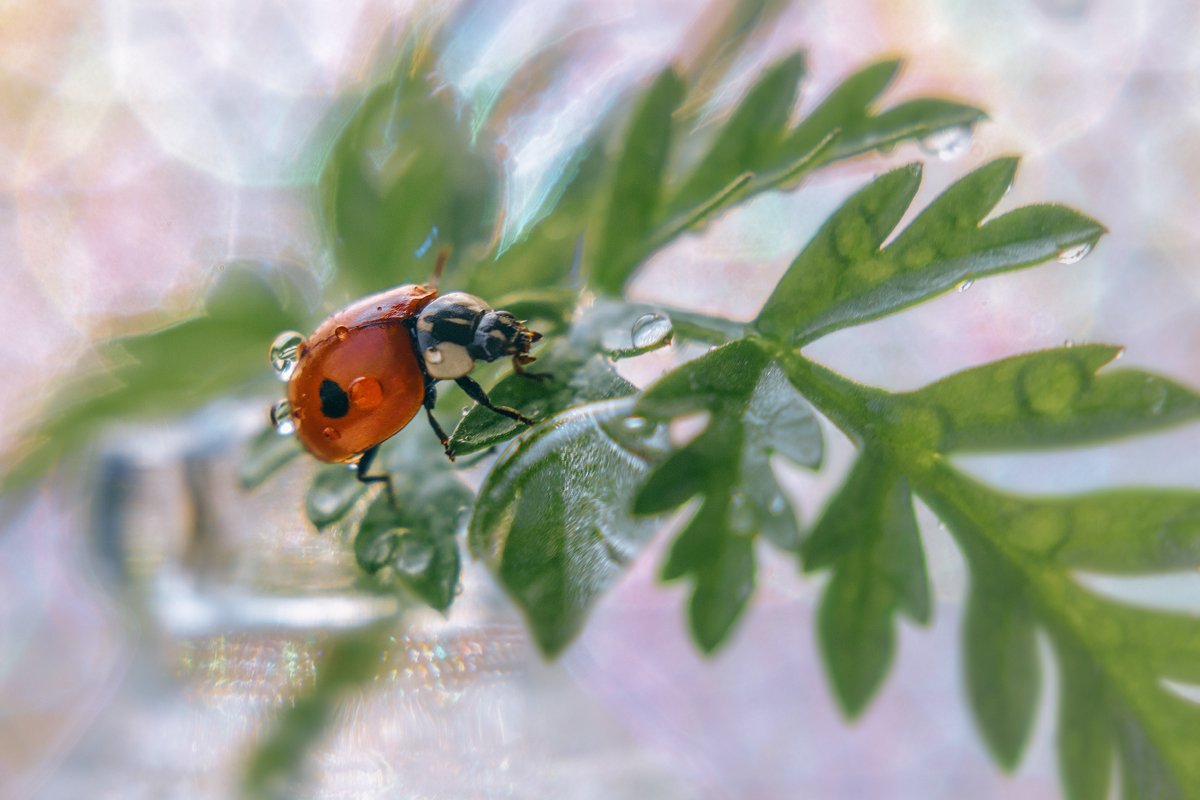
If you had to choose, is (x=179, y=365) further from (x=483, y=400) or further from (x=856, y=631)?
(x=856, y=631)

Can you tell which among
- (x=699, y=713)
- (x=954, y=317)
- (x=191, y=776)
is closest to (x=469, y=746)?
(x=191, y=776)

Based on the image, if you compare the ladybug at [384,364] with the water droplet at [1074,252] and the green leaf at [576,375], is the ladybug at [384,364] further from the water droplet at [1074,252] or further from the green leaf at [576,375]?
the water droplet at [1074,252]

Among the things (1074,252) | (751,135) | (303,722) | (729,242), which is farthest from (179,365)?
(729,242)

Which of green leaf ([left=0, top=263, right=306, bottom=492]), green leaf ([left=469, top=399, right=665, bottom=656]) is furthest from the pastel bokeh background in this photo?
green leaf ([left=469, top=399, right=665, bottom=656])

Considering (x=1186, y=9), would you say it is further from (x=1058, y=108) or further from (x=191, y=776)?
(x=191, y=776)

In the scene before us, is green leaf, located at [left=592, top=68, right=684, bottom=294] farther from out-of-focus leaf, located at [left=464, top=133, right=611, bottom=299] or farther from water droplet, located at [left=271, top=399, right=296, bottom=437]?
water droplet, located at [left=271, top=399, right=296, bottom=437]
